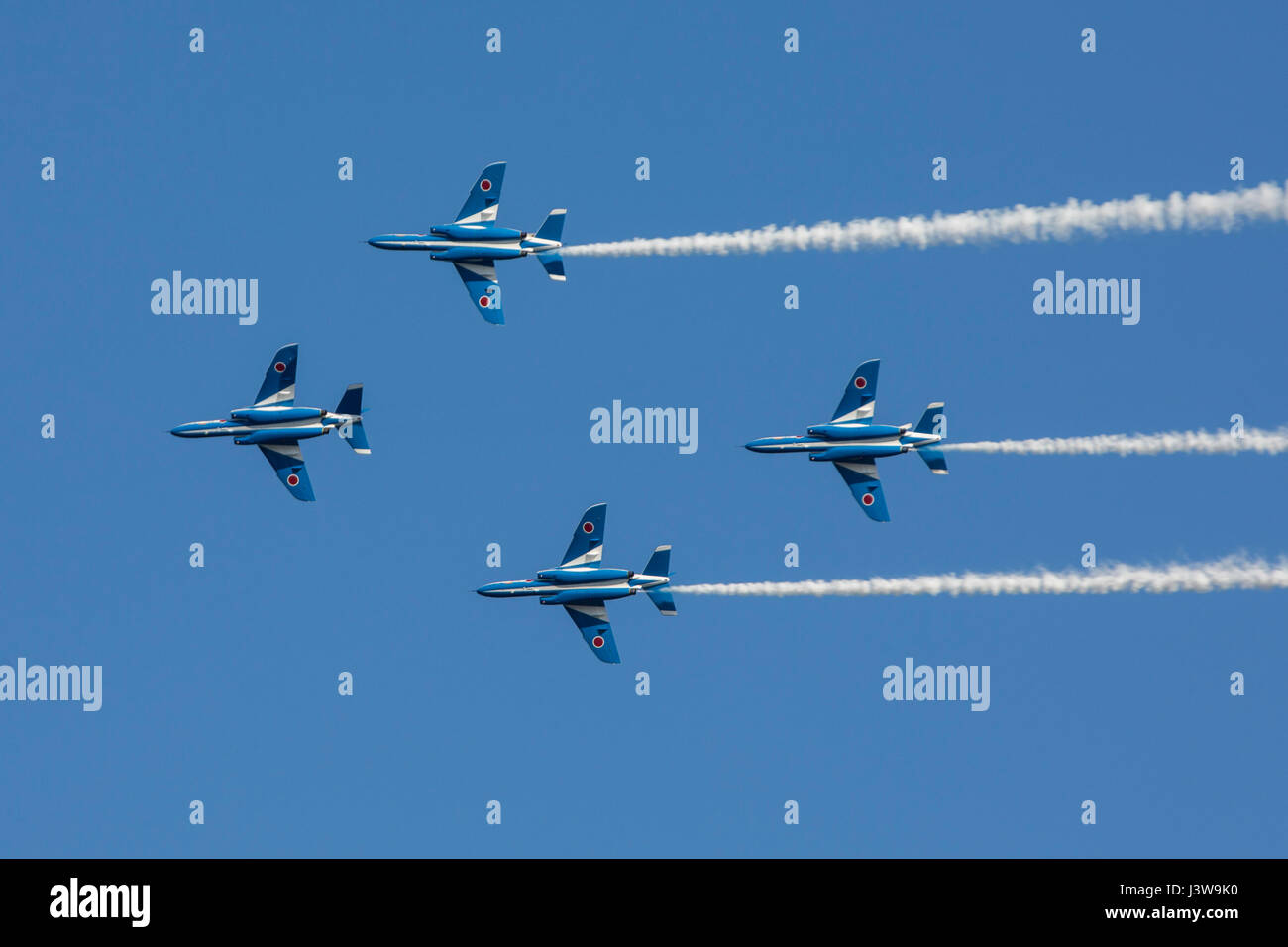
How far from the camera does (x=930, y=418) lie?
315ft

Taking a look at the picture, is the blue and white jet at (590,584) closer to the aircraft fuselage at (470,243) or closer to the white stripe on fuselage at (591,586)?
A: the white stripe on fuselage at (591,586)

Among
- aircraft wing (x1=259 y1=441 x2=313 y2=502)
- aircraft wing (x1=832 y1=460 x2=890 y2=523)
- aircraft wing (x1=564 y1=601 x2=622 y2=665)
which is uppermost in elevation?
aircraft wing (x1=259 y1=441 x2=313 y2=502)

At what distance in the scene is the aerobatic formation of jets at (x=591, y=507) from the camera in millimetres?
95375

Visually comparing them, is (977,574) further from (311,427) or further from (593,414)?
(311,427)

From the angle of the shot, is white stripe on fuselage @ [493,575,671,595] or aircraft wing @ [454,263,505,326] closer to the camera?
white stripe on fuselage @ [493,575,671,595]

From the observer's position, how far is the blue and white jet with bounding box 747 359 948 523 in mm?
96062

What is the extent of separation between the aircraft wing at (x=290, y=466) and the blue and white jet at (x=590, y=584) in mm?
9479

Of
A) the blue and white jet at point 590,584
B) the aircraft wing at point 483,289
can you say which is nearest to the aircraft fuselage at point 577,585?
the blue and white jet at point 590,584

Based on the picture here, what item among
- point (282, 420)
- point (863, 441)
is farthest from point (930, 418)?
point (282, 420)

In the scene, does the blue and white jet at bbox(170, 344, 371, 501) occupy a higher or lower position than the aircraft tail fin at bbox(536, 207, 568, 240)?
lower

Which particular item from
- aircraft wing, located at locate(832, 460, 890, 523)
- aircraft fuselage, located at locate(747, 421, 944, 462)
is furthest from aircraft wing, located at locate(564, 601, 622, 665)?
aircraft wing, located at locate(832, 460, 890, 523)

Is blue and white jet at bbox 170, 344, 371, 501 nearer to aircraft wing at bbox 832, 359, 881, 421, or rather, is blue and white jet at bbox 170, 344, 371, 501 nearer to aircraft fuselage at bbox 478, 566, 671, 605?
aircraft fuselage at bbox 478, 566, 671, 605

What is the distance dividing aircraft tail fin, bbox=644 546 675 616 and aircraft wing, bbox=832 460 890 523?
9099 mm

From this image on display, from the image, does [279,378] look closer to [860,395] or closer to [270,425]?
[270,425]
